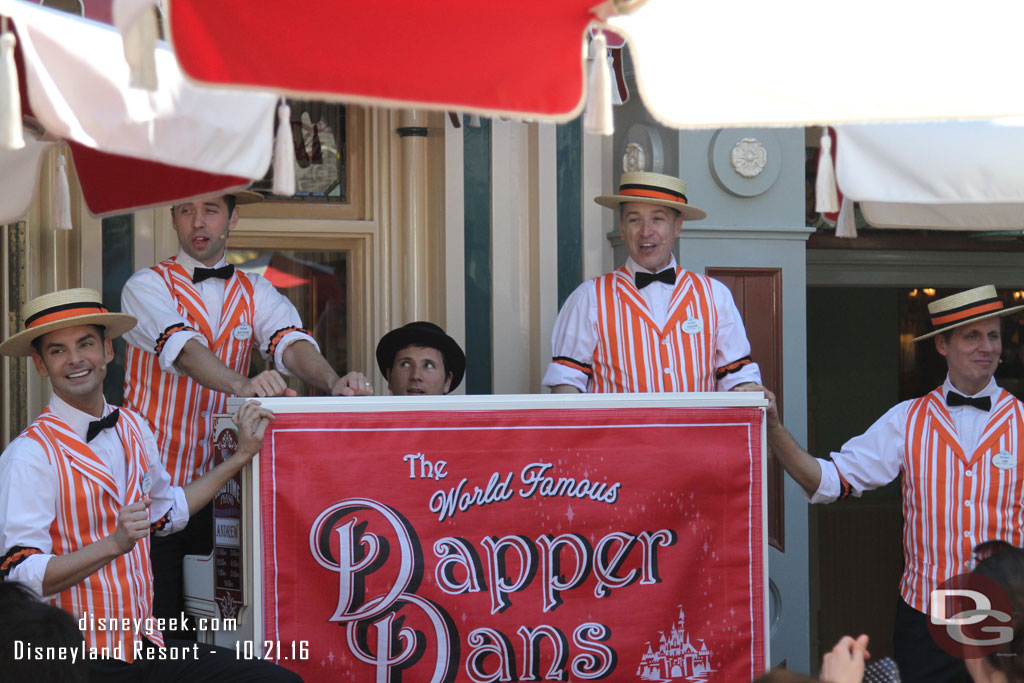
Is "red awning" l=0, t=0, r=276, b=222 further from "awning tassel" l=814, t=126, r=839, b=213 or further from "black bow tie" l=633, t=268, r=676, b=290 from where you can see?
"black bow tie" l=633, t=268, r=676, b=290

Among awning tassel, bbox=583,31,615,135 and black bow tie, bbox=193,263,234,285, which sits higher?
awning tassel, bbox=583,31,615,135

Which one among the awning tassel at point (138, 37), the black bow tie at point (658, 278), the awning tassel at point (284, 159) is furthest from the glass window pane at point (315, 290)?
the awning tassel at point (138, 37)

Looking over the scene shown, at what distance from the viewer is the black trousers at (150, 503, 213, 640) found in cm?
447

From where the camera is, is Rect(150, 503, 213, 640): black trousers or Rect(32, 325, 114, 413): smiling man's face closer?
Rect(32, 325, 114, 413): smiling man's face

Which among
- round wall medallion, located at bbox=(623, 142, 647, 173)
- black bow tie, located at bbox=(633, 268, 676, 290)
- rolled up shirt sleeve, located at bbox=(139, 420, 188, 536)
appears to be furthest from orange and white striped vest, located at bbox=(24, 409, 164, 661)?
round wall medallion, located at bbox=(623, 142, 647, 173)

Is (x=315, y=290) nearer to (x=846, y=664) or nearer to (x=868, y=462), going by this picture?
(x=868, y=462)

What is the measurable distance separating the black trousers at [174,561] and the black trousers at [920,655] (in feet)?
8.41

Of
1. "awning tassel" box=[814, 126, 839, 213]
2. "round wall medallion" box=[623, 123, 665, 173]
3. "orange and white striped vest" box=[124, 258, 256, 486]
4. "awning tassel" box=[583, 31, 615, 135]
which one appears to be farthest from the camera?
"round wall medallion" box=[623, 123, 665, 173]

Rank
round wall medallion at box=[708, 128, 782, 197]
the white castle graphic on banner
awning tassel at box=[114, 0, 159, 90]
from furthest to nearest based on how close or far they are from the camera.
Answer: round wall medallion at box=[708, 128, 782, 197], the white castle graphic on banner, awning tassel at box=[114, 0, 159, 90]

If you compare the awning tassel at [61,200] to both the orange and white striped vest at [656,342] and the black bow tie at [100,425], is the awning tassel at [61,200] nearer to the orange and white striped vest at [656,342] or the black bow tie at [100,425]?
the black bow tie at [100,425]

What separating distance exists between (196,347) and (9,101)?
6.96 feet

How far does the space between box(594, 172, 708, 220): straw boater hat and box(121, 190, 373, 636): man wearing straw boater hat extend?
133 cm

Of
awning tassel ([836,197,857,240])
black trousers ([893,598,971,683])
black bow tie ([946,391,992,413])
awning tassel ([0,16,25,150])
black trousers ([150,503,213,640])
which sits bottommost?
black trousers ([893,598,971,683])

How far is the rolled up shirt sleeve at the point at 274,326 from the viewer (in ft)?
16.3
